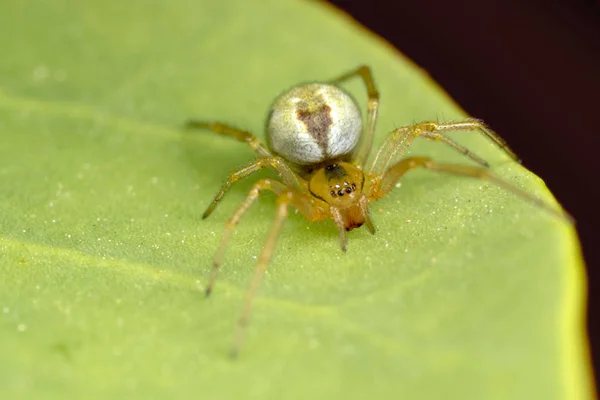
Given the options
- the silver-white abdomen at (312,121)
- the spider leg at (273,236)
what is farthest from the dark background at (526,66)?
the spider leg at (273,236)

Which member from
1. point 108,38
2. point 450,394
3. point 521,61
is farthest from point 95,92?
point 521,61

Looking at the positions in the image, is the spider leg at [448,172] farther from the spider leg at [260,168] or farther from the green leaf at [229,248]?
the spider leg at [260,168]

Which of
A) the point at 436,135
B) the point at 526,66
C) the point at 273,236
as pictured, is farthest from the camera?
the point at 526,66

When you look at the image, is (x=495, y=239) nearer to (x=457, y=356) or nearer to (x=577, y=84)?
(x=457, y=356)

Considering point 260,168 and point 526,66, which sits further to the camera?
point 526,66

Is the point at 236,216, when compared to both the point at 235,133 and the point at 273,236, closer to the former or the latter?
the point at 273,236

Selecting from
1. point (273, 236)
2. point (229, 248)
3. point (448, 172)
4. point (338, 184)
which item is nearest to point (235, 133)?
point (338, 184)

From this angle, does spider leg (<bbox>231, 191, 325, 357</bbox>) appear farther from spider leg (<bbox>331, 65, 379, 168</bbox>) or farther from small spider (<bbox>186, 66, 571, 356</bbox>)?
spider leg (<bbox>331, 65, 379, 168</bbox>)
